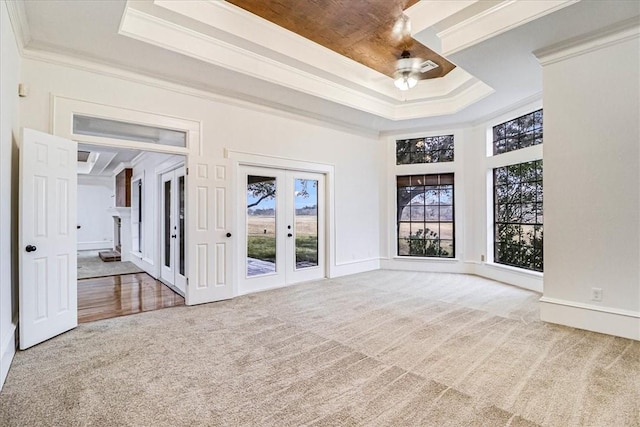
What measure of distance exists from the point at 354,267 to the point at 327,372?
163 inches

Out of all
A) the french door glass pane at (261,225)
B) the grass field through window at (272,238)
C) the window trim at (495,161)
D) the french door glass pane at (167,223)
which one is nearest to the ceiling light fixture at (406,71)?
the window trim at (495,161)

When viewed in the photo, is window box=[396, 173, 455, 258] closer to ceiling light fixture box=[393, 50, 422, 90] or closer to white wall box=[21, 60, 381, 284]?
white wall box=[21, 60, 381, 284]

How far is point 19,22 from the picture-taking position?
2.89 m

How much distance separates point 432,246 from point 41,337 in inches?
250

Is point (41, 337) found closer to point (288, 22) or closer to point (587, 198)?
point (288, 22)

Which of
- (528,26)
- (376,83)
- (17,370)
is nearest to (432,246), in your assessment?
(376,83)

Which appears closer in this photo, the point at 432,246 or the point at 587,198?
the point at 587,198

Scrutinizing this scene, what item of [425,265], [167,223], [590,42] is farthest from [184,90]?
[425,265]

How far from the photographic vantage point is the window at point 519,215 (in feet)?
16.7

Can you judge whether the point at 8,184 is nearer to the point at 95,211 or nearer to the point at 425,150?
the point at 425,150

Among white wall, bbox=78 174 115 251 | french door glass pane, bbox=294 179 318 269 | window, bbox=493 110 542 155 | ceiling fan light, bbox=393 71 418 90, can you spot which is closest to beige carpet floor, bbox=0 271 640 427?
french door glass pane, bbox=294 179 318 269

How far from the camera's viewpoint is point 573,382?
2.33m

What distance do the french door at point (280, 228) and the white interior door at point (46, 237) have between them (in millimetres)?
2150

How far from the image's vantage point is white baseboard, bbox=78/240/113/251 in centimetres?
1111
